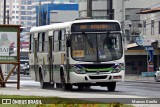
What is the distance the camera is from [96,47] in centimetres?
3048

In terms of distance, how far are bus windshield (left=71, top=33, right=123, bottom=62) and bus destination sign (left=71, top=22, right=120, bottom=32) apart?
0.26 metres

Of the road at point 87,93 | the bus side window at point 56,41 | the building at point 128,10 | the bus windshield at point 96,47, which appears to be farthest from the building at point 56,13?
the bus windshield at point 96,47

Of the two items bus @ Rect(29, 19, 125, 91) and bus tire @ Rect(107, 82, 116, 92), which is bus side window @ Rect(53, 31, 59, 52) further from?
bus tire @ Rect(107, 82, 116, 92)

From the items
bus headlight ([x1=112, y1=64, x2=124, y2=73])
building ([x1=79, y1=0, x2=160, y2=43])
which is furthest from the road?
building ([x1=79, y1=0, x2=160, y2=43])

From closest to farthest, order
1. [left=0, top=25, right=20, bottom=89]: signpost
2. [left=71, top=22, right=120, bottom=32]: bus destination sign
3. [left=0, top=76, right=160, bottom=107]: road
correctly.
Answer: [left=0, top=76, right=160, bottom=107]: road < [left=0, top=25, right=20, bottom=89]: signpost < [left=71, top=22, right=120, bottom=32]: bus destination sign

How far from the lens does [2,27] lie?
97.3ft

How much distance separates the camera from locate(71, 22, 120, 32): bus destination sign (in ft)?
102

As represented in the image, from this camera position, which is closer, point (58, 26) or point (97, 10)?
point (58, 26)

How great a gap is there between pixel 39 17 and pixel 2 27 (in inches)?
4616

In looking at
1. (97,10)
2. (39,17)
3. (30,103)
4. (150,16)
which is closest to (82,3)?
(97,10)

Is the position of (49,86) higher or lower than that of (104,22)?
lower

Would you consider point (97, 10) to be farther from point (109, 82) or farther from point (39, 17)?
point (109, 82)

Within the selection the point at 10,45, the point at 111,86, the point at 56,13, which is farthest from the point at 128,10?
the point at 10,45

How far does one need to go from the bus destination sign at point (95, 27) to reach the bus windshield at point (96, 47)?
0.26 m
